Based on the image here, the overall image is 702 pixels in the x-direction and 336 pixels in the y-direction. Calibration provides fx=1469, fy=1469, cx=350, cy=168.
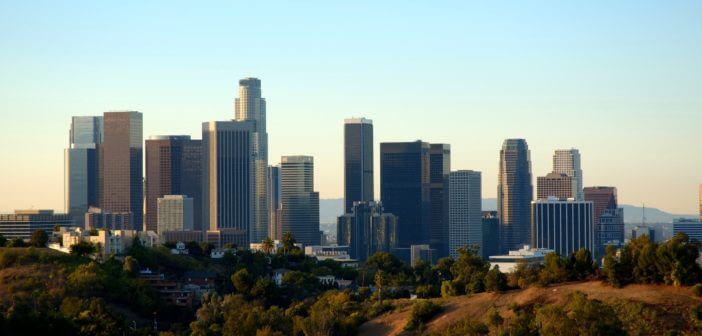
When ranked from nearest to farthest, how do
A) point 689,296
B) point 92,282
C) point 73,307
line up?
point 689,296, point 73,307, point 92,282

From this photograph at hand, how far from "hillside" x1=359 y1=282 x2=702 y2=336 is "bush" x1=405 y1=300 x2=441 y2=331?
641mm

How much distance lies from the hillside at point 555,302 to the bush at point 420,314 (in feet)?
2.10

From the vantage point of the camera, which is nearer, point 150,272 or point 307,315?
point 307,315

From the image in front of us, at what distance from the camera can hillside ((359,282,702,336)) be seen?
11714cm

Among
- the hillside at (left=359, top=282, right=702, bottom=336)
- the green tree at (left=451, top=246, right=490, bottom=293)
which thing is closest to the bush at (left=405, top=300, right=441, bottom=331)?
the hillside at (left=359, top=282, right=702, bottom=336)

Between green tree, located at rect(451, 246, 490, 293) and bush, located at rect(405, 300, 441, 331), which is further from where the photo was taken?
green tree, located at rect(451, 246, 490, 293)

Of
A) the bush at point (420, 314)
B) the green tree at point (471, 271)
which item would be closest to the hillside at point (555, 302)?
the bush at point (420, 314)

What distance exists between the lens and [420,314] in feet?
436

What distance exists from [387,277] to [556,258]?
193ft

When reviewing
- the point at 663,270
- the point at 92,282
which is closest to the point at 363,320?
the point at 663,270

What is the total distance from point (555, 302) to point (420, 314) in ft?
42.5

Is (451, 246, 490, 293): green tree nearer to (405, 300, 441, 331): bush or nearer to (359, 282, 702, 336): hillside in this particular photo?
(359, 282, 702, 336): hillside

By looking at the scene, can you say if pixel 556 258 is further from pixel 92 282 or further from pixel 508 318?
pixel 92 282

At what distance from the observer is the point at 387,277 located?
646 feet
